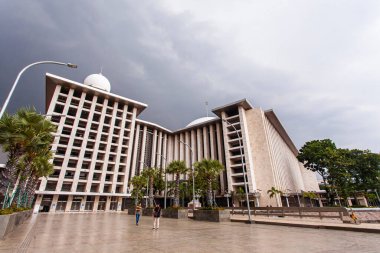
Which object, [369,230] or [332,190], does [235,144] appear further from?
[369,230]

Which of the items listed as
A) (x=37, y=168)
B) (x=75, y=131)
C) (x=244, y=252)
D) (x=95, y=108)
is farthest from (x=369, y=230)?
(x=95, y=108)

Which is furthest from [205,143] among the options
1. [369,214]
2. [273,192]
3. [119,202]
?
[369,214]

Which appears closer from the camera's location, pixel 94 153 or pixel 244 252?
pixel 244 252

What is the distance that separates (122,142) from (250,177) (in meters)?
38.8

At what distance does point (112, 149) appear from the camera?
197 ft

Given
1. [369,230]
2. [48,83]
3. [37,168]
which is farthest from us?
[48,83]

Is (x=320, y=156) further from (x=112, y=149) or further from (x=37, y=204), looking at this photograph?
(x=37, y=204)

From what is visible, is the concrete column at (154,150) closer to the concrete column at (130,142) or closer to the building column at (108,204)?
the concrete column at (130,142)

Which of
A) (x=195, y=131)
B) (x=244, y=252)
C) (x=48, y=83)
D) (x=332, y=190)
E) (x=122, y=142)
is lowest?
(x=244, y=252)

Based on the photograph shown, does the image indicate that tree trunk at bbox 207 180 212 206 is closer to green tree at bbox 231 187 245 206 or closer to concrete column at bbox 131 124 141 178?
green tree at bbox 231 187 245 206

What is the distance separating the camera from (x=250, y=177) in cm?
5219

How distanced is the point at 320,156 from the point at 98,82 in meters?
67.1

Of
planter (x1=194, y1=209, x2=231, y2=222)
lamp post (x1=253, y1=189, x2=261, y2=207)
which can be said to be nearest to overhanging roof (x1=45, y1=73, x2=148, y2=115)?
lamp post (x1=253, y1=189, x2=261, y2=207)

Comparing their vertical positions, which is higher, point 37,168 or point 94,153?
point 94,153
